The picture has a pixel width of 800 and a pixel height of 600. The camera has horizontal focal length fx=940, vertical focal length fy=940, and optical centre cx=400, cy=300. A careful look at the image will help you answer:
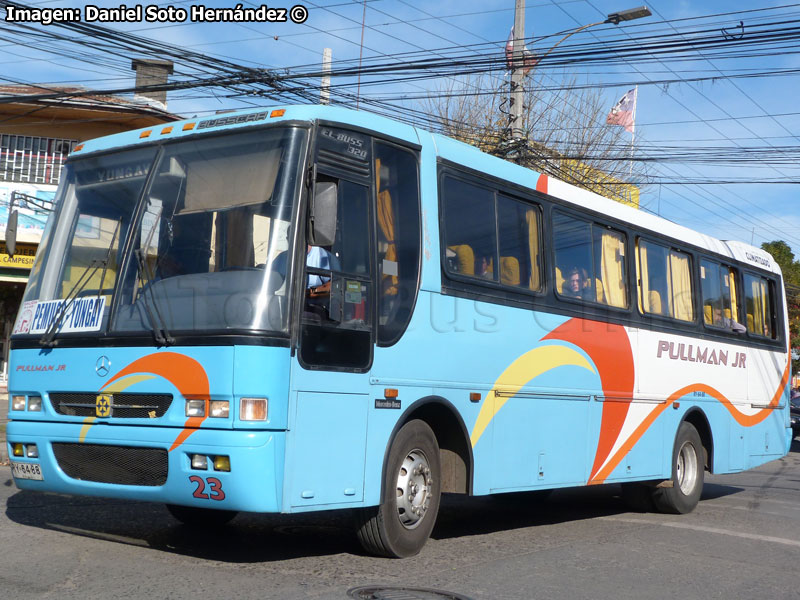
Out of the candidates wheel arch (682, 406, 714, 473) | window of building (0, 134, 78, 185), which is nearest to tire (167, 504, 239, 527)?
wheel arch (682, 406, 714, 473)

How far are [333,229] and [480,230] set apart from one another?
7.27 feet

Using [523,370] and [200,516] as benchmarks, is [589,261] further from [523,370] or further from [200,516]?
[200,516]

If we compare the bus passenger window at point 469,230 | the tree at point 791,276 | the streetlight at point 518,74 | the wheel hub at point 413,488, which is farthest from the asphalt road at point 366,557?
the tree at point 791,276

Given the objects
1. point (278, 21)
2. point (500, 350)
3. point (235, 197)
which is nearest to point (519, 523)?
point (500, 350)

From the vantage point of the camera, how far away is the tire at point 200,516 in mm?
7766

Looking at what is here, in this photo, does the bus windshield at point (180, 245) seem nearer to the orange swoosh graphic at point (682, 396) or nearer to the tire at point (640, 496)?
the orange swoosh graphic at point (682, 396)

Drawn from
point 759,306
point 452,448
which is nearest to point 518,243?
point 452,448

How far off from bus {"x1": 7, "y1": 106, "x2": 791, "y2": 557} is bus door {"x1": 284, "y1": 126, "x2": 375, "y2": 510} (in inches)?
0.6

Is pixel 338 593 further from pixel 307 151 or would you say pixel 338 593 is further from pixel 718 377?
pixel 718 377

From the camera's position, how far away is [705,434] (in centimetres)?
1202

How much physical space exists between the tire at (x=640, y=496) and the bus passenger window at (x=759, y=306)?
3.30 meters

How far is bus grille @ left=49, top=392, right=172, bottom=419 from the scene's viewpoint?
615 centimetres

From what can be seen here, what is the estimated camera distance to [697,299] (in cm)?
1185

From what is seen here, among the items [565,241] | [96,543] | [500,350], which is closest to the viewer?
[96,543]
